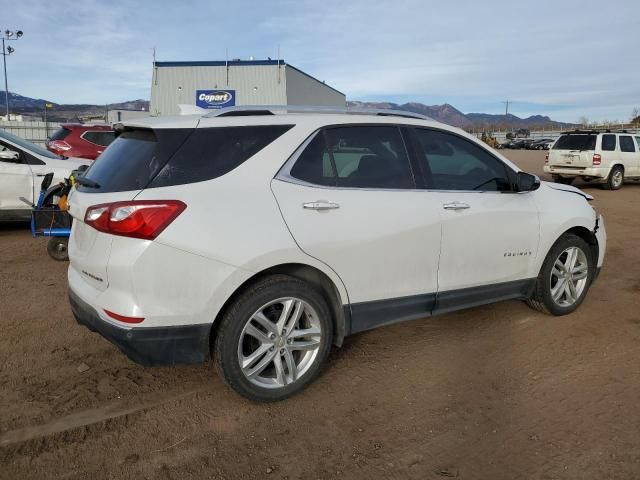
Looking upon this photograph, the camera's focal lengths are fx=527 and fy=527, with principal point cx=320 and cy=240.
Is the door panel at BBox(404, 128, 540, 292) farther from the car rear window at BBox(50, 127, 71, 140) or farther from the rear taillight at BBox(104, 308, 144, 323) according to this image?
the car rear window at BBox(50, 127, 71, 140)

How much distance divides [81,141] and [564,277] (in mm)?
10325

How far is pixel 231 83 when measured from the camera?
93.0ft

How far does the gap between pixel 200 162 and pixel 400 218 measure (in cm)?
133

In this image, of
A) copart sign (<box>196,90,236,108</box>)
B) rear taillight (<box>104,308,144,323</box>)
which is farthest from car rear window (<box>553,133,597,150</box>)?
copart sign (<box>196,90,236,108</box>)

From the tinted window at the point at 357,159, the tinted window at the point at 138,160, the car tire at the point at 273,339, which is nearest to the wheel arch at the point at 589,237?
the tinted window at the point at 357,159

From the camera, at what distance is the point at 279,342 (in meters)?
3.15

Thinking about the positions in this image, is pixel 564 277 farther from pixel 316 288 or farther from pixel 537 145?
pixel 537 145

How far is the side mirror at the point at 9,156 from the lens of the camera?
303 inches

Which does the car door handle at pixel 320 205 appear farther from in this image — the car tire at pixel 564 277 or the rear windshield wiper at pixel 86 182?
the car tire at pixel 564 277

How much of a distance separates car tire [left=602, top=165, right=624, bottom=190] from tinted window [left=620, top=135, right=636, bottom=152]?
0.65 m

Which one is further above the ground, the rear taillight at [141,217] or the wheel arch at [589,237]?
the rear taillight at [141,217]

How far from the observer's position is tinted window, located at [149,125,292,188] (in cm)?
292

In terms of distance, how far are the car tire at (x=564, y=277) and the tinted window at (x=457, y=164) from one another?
85 cm

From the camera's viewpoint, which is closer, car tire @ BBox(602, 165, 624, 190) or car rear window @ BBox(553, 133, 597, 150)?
car rear window @ BBox(553, 133, 597, 150)
